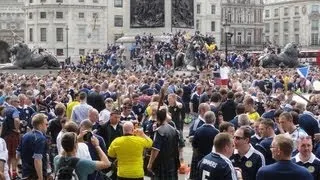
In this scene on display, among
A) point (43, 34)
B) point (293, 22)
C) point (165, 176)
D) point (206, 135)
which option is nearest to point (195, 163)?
point (165, 176)

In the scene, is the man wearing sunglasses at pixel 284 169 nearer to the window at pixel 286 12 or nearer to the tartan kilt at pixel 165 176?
the tartan kilt at pixel 165 176

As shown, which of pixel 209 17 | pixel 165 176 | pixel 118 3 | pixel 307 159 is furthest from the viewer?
pixel 209 17

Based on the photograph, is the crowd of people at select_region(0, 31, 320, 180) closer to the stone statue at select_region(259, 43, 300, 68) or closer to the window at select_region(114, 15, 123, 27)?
the stone statue at select_region(259, 43, 300, 68)

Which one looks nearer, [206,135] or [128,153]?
[128,153]

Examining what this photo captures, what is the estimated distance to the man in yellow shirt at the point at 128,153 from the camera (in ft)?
39.5

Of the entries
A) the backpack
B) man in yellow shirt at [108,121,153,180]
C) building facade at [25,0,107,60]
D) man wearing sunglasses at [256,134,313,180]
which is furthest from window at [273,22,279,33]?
man wearing sunglasses at [256,134,313,180]

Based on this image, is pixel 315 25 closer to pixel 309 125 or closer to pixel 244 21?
pixel 244 21

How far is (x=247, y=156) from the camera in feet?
33.3

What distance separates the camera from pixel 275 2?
140500mm

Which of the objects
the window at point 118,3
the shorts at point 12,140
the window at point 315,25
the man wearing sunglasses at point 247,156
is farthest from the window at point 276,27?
the man wearing sunglasses at point 247,156

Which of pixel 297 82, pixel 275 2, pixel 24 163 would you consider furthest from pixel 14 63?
pixel 275 2

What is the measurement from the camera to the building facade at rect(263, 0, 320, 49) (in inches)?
5064

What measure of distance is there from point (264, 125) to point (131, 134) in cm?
234

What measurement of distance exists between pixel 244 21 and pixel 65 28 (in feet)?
137
